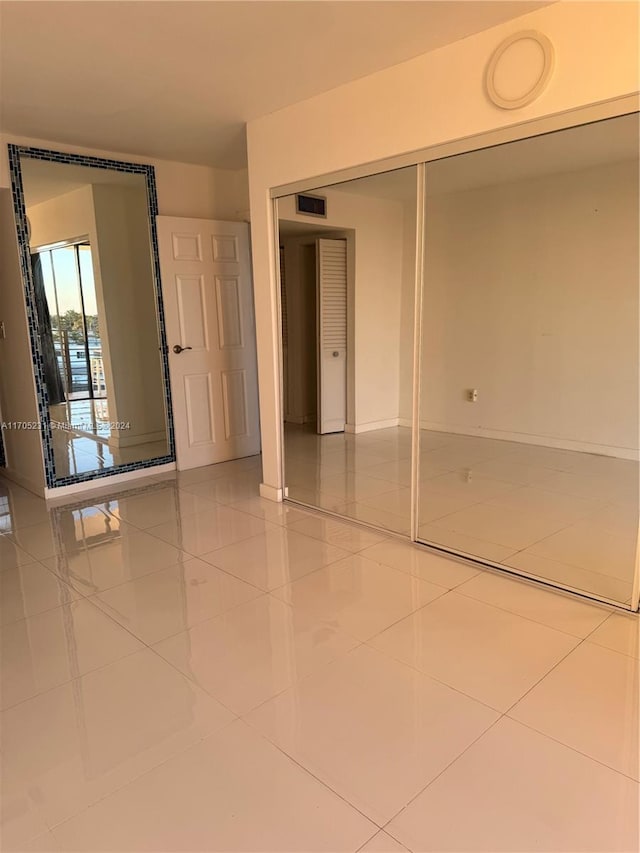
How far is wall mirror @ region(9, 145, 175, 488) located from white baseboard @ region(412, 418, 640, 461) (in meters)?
2.38

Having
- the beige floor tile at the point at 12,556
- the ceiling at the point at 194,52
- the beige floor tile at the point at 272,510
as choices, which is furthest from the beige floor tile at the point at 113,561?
the ceiling at the point at 194,52

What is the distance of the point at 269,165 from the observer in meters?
3.43

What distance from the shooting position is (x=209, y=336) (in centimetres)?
471

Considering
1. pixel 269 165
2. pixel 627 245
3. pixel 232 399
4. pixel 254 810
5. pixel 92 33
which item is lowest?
pixel 254 810

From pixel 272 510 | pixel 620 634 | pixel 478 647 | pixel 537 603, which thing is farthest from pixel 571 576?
pixel 272 510

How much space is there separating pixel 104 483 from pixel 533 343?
12.7ft

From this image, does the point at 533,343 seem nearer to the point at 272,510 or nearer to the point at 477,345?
the point at 477,345

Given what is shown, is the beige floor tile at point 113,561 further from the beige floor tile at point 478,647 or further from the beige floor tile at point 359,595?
the beige floor tile at point 478,647

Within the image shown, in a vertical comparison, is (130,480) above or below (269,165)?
below

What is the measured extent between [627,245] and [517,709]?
402 centimetres

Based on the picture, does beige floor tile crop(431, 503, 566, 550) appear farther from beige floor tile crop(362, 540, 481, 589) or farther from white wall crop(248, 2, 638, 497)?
white wall crop(248, 2, 638, 497)

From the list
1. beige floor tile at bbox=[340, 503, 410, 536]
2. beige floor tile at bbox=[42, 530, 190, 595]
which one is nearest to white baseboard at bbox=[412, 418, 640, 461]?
beige floor tile at bbox=[340, 503, 410, 536]

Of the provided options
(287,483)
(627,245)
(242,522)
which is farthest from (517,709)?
(627,245)

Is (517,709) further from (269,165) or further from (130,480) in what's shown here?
(130,480)
